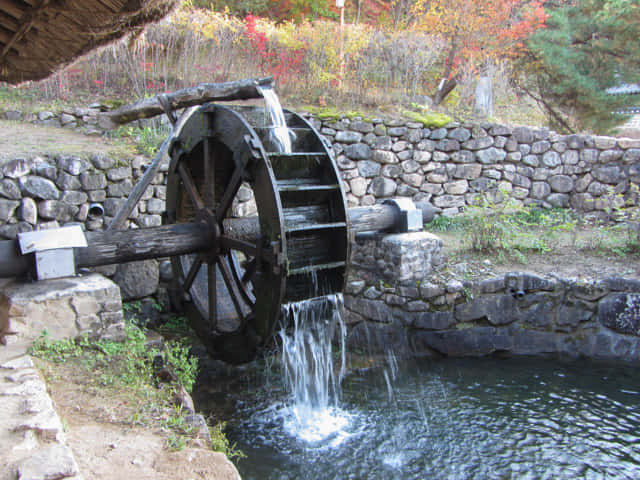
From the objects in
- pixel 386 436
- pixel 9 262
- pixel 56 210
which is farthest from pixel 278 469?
pixel 56 210

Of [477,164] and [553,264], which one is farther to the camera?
[477,164]

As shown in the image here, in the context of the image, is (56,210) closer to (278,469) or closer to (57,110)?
(57,110)

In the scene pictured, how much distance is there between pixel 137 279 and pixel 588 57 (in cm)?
926

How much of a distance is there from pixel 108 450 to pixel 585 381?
4.06 meters

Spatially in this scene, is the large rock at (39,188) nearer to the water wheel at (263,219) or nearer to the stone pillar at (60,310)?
the water wheel at (263,219)

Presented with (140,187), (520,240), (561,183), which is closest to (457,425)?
(520,240)

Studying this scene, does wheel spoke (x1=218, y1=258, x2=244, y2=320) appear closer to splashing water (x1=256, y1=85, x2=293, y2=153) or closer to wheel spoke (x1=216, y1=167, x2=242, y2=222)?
wheel spoke (x1=216, y1=167, x2=242, y2=222)

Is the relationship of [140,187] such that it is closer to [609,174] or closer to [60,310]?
[60,310]

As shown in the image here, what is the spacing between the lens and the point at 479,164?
7156mm

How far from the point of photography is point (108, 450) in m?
1.87

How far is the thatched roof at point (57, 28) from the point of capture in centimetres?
195

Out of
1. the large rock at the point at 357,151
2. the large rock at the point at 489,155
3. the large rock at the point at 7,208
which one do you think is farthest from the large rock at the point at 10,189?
the large rock at the point at 489,155

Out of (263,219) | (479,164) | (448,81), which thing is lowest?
(263,219)

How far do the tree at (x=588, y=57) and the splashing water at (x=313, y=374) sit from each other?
→ 7.65 meters
